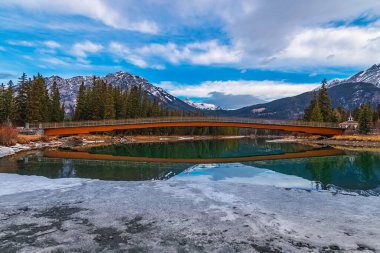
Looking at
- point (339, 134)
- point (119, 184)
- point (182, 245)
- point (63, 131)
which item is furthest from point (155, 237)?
point (339, 134)

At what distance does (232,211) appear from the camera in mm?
11516

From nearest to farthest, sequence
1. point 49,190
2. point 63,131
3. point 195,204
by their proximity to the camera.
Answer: point 195,204 → point 49,190 → point 63,131

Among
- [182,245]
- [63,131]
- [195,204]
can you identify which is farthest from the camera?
[63,131]

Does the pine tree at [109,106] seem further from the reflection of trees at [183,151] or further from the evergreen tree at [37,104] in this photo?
the reflection of trees at [183,151]

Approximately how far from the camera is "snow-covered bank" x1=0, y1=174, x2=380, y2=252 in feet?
26.3

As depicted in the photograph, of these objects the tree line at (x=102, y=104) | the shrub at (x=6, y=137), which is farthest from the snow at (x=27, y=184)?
the tree line at (x=102, y=104)

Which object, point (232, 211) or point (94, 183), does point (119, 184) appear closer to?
point (94, 183)

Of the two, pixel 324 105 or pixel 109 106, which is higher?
pixel 324 105

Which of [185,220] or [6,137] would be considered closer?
[185,220]

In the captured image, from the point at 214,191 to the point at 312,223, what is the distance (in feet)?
20.7

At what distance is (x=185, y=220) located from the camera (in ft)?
33.7

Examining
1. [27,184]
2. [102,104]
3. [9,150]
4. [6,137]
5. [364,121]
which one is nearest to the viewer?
[27,184]

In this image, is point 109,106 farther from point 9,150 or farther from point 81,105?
point 9,150

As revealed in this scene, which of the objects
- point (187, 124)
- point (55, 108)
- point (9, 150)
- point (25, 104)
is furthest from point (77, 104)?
point (9, 150)
